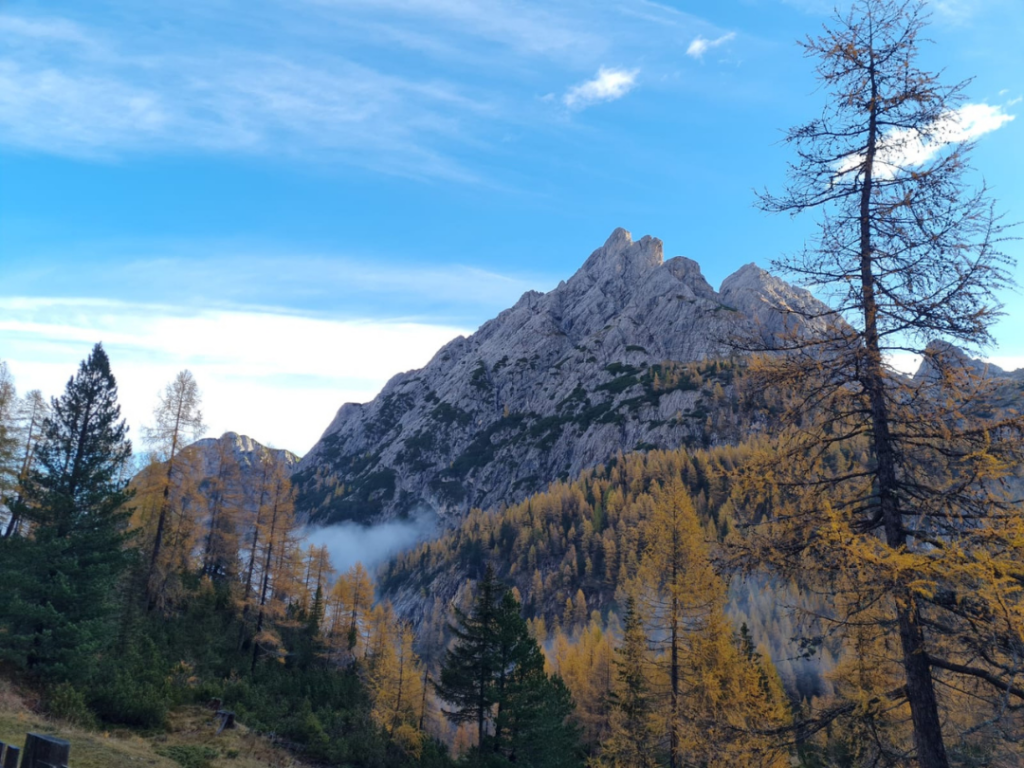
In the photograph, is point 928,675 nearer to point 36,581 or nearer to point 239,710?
point 36,581

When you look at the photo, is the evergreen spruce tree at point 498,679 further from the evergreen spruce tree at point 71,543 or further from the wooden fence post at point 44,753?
the wooden fence post at point 44,753

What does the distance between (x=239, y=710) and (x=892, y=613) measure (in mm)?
27403

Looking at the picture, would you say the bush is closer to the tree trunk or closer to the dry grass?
the dry grass

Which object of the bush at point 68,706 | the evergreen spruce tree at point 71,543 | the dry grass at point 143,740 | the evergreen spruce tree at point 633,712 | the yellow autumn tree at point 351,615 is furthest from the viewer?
the yellow autumn tree at point 351,615

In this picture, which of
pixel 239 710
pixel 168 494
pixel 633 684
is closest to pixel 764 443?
pixel 633 684

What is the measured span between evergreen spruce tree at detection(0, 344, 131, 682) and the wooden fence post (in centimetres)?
2006

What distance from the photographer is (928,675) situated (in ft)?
24.2

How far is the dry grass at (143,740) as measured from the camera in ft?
46.9

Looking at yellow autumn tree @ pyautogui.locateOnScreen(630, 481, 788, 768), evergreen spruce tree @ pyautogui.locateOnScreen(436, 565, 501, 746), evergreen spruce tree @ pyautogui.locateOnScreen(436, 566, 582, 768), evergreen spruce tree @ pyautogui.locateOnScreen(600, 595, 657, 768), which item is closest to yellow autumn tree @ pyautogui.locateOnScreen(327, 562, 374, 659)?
evergreen spruce tree @ pyautogui.locateOnScreen(436, 565, 501, 746)

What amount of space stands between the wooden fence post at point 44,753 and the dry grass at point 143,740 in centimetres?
1274

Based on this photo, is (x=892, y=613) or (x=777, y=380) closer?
(x=777, y=380)

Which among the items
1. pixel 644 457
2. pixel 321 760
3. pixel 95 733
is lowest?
pixel 321 760

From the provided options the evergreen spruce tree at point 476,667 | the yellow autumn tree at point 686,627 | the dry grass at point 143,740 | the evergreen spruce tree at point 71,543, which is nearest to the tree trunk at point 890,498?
the yellow autumn tree at point 686,627

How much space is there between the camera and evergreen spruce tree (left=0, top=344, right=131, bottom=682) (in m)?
19.4
